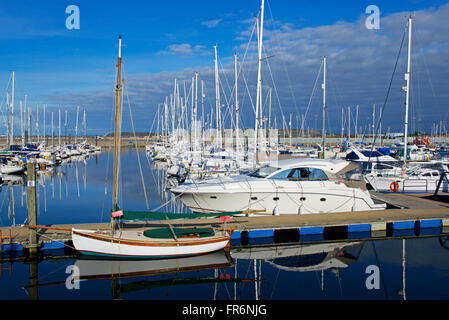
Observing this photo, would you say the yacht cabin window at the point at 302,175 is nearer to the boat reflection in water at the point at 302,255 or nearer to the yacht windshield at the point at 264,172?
the yacht windshield at the point at 264,172

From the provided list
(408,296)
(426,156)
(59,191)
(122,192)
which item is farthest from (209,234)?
(426,156)

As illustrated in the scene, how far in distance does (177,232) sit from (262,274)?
3474 millimetres

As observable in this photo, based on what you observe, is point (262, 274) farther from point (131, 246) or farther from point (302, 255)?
point (131, 246)

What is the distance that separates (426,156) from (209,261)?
4089cm

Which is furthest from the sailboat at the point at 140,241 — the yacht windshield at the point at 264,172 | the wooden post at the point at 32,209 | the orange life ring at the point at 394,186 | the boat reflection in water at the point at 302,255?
the orange life ring at the point at 394,186

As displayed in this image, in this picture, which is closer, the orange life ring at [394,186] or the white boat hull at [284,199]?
the white boat hull at [284,199]

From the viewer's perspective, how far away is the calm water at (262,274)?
37.4ft

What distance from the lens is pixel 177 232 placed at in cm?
1396

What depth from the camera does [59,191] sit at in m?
31.2

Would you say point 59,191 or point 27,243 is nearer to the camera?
point 27,243

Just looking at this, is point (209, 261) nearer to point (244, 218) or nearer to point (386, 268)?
point (244, 218)

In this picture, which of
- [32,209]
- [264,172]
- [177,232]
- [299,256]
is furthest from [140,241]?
[264,172]
